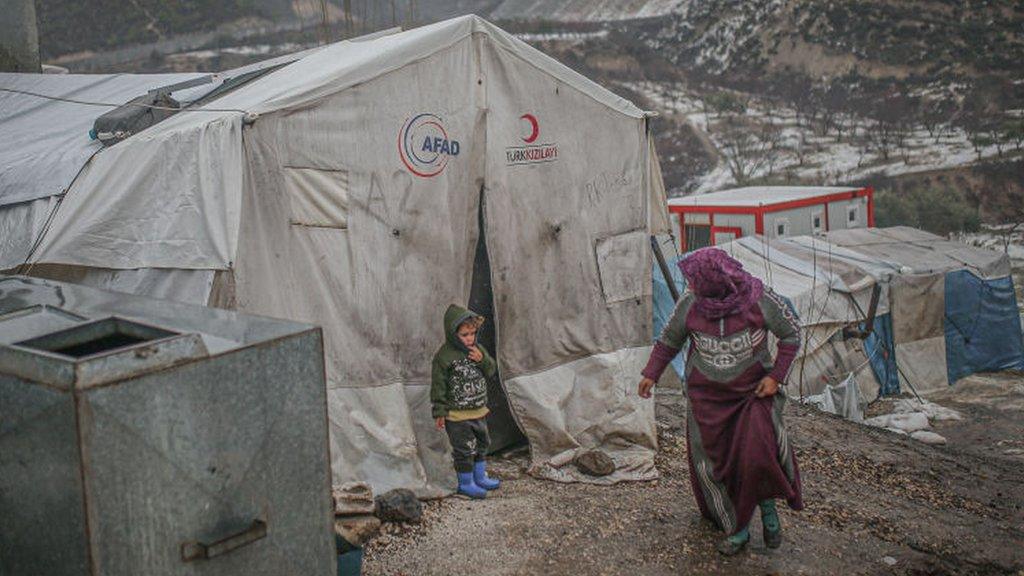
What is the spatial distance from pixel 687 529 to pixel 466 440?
124 cm

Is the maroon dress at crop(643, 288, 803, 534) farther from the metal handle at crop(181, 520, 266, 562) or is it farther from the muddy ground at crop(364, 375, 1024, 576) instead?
the metal handle at crop(181, 520, 266, 562)

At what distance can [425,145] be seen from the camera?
17.6 ft

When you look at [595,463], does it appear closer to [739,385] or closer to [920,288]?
[739,385]

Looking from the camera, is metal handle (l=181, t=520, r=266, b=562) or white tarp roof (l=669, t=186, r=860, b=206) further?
white tarp roof (l=669, t=186, r=860, b=206)

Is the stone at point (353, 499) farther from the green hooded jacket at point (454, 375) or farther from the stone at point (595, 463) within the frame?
the stone at point (595, 463)

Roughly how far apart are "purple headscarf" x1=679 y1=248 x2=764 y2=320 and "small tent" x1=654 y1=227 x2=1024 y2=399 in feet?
23.9

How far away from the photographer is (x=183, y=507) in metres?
2.29

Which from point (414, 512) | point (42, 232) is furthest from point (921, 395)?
point (42, 232)

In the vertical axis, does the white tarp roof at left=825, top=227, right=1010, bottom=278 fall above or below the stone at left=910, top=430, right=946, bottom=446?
above

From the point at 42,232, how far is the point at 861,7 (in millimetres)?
47166

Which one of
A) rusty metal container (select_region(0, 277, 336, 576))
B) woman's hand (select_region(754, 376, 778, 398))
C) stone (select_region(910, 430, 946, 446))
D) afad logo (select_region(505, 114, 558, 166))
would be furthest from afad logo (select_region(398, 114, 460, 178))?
stone (select_region(910, 430, 946, 446))

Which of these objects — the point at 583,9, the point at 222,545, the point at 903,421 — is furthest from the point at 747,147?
the point at 222,545

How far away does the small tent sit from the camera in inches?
473

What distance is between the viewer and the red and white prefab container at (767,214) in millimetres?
16000
